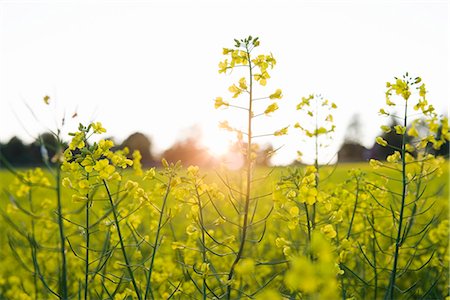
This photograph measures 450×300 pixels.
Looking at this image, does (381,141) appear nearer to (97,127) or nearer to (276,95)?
(276,95)

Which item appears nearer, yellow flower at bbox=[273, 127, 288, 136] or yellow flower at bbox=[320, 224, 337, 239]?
yellow flower at bbox=[320, 224, 337, 239]

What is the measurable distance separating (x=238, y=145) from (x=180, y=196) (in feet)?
1.26

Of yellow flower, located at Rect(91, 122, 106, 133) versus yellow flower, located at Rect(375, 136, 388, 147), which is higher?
yellow flower, located at Rect(91, 122, 106, 133)

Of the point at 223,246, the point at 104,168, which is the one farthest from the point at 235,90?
the point at 223,246

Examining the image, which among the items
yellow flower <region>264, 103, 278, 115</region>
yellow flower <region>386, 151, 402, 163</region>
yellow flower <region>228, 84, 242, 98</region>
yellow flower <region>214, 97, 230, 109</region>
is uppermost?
yellow flower <region>228, 84, 242, 98</region>

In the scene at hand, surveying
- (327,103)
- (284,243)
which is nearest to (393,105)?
(327,103)

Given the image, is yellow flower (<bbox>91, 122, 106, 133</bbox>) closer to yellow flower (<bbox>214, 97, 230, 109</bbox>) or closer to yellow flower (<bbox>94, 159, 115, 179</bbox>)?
yellow flower (<bbox>94, 159, 115, 179</bbox>)

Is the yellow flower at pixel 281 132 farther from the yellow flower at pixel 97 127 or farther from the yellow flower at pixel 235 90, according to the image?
the yellow flower at pixel 97 127

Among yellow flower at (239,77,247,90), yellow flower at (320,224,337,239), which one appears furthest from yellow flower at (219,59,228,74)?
yellow flower at (320,224,337,239)

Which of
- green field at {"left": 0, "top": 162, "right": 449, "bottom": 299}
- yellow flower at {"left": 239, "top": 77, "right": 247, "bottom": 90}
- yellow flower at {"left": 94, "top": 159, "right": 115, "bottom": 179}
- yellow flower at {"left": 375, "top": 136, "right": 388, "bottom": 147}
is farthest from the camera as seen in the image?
yellow flower at {"left": 375, "top": 136, "right": 388, "bottom": 147}

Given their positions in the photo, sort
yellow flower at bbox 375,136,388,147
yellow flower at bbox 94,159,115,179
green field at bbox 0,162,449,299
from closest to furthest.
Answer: green field at bbox 0,162,449,299, yellow flower at bbox 94,159,115,179, yellow flower at bbox 375,136,388,147

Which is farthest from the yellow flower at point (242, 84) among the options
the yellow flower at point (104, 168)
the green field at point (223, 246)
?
the yellow flower at point (104, 168)

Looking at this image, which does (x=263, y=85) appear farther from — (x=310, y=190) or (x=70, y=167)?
(x=70, y=167)

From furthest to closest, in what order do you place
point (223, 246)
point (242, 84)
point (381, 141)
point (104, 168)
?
point (223, 246) → point (381, 141) → point (242, 84) → point (104, 168)
